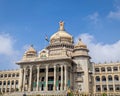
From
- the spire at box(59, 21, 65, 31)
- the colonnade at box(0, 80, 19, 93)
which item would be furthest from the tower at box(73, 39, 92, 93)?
the colonnade at box(0, 80, 19, 93)

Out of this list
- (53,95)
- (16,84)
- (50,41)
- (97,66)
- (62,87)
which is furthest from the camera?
(16,84)

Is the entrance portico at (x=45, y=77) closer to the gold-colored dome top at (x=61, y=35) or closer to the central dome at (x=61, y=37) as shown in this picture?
the central dome at (x=61, y=37)

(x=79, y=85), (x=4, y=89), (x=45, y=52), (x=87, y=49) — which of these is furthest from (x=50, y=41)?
(x=4, y=89)

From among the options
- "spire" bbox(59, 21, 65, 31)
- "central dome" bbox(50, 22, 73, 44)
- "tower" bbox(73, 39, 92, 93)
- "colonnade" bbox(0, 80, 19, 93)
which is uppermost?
"spire" bbox(59, 21, 65, 31)

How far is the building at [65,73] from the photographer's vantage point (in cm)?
6712

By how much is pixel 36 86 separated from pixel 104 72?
23219mm

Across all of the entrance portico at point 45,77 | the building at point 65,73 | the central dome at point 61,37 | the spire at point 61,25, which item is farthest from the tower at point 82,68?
the spire at point 61,25

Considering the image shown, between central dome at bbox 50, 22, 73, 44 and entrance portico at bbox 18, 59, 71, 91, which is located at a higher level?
central dome at bbox 50, 22, 73, 44

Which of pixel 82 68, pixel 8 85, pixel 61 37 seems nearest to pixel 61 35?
pixel 61 37

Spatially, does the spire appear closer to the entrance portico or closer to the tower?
the tower

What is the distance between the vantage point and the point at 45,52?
72188 millimetres

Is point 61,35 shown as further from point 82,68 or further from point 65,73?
point 65,73

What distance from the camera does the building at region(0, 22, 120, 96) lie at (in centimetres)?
6712

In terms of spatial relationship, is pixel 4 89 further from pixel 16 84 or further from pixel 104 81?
pixel 104 81
